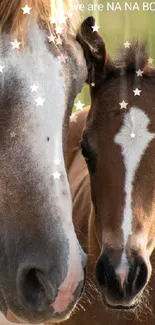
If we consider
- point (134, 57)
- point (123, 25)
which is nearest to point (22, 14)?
point (134, 57)

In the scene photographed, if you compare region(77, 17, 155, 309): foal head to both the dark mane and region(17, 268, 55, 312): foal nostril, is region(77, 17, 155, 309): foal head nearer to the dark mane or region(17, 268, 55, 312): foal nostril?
the dark mane

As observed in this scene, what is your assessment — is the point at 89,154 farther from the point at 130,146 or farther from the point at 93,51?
the point at 93,51

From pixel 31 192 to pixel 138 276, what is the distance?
0.64 metres

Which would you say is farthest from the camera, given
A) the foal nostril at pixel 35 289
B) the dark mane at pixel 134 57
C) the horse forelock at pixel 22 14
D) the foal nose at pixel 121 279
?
the dark mane at pixel 134 57

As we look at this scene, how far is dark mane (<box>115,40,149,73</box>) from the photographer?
7.94 feet

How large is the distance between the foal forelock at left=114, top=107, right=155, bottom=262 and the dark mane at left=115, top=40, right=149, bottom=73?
13.0 inches

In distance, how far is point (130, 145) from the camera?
82.0 inches

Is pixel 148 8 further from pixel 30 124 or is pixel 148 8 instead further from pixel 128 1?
pixel 30 124

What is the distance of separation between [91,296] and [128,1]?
4.08 feet

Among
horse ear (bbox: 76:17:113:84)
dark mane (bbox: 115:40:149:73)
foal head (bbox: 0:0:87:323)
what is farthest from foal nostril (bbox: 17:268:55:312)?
dark mane (bbox: 115:40:149:73)

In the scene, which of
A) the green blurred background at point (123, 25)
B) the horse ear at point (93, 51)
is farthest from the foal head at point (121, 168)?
the green blurred background at point (123, 25)

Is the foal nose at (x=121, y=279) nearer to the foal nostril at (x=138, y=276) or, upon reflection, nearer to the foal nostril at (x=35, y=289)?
the foal nostril at (x=138, y=276)

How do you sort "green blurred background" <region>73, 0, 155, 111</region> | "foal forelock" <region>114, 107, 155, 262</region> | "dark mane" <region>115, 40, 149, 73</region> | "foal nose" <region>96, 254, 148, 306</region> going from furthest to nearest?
"green blurred background" <region>73, 0, 155, 111</region> < "dark mane" <region>115, 40, 149, 73</region> < "foal forelock" <region>114, 107, 155, 262</region> < "foal nose" <region>96, 254, 148, 306</region>

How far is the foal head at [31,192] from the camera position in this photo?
4.65 ft
